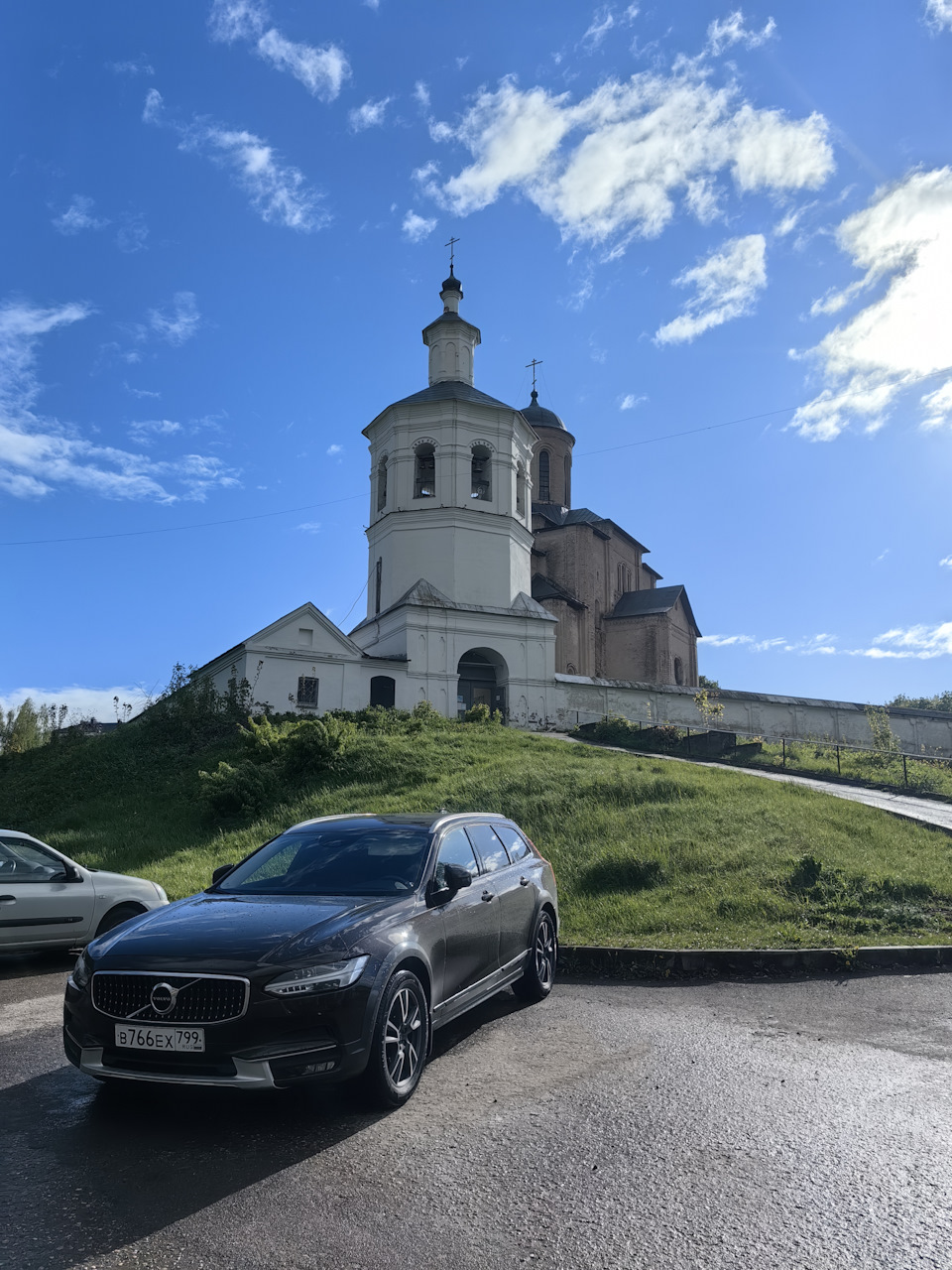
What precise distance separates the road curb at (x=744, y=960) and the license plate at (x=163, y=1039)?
4652 mm

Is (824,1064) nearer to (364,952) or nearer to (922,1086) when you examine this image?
(922,1086)

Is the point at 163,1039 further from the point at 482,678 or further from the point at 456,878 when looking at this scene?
the point at 482,678

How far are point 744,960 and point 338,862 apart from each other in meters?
4.14

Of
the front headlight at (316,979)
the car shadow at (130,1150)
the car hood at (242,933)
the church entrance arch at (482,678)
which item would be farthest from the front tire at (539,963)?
the church entrance arch at (482,678)

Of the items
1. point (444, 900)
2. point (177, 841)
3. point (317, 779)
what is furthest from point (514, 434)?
point (444, 900)

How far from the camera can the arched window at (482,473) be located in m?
36.0

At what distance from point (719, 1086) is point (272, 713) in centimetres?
2452

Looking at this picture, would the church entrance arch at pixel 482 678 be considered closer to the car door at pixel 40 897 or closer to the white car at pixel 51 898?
the white car at pixel 51 898

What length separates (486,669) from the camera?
34.6 m

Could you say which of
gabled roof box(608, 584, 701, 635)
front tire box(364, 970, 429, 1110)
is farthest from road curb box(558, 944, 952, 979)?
gabled roof box(608, 584, 701, 635)

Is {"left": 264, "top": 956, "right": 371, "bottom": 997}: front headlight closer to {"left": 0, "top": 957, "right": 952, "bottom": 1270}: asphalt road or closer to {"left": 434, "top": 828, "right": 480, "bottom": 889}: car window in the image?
{"left": 0, "top": 957, "right": 952, "bottom": 1270}: asphalt road

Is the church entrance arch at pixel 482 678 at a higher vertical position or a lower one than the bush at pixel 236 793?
higher

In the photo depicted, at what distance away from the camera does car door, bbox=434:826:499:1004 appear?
552 cm

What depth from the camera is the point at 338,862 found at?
594 cm
